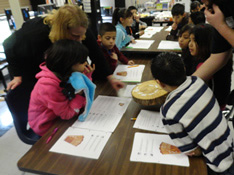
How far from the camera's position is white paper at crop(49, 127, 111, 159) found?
2.75 ft

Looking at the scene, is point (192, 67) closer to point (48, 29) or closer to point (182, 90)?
point (182, 90)

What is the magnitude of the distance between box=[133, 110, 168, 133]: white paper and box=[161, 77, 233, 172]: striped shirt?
16cm

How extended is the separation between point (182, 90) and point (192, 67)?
0.89 m

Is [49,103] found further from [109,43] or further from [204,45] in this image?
[204,45]

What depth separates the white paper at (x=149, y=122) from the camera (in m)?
0.97

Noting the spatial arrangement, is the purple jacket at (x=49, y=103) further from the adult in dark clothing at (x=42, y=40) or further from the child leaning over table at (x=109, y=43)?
the child leaning over table at (x=109, y=43)

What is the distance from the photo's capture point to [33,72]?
150 cm

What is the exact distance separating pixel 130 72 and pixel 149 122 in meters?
0.74

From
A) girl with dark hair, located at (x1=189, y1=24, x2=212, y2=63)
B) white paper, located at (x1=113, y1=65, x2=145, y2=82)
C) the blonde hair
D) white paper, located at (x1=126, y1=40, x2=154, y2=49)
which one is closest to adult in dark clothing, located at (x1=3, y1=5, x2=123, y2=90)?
the blonde hair

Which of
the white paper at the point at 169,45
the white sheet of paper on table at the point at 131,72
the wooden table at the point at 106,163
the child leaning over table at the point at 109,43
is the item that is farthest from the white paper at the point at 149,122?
the white paper at the point at 169,45

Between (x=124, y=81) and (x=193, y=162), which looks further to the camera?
(x=124, y=81)

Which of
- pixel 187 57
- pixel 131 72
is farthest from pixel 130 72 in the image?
pixel 187 57

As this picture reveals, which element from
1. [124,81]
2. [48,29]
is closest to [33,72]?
[48,29]

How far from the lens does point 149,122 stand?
102 centimetres
